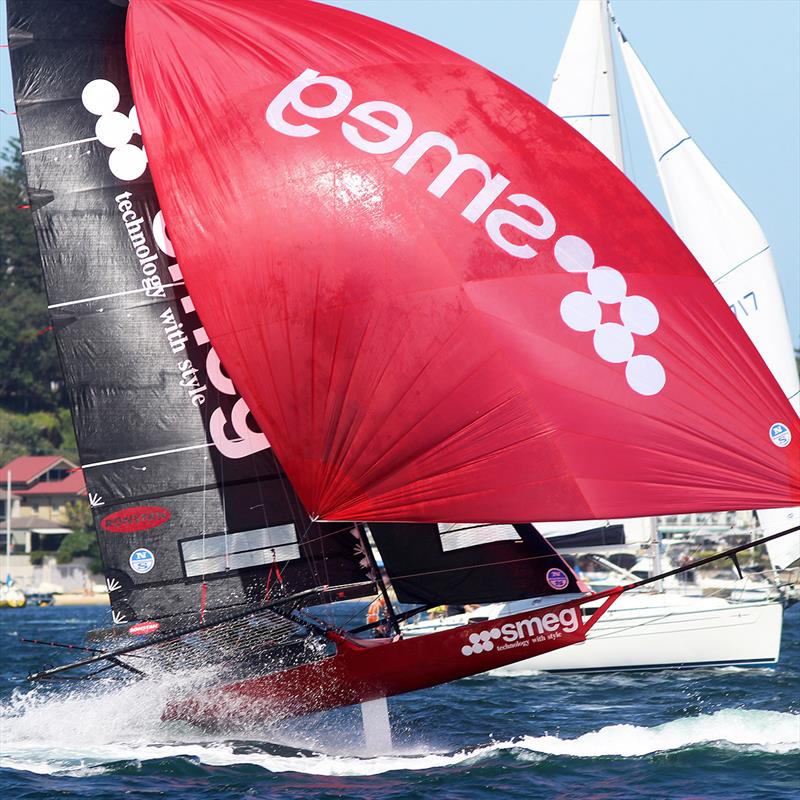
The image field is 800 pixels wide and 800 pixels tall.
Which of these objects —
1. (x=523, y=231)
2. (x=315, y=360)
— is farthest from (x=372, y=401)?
(x=523, y=231)

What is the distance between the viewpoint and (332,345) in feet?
38.7

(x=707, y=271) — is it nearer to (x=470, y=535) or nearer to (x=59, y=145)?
(x=470, y=535)

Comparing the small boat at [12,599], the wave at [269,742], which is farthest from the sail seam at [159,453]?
the small boat at [12,599]

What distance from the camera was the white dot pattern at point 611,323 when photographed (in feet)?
36.9

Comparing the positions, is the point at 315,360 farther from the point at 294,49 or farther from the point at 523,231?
the point at 294,49

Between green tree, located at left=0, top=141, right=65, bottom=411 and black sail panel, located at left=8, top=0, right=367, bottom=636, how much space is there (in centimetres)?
5890

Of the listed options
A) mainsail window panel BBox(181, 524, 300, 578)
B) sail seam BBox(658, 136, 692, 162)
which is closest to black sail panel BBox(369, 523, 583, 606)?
mainsail window panel BBox(181, 524, 300, 578)

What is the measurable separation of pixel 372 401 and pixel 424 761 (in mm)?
3055

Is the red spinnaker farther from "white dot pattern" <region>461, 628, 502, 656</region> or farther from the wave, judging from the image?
the wave

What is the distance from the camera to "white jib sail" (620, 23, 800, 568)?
21438 millimetres

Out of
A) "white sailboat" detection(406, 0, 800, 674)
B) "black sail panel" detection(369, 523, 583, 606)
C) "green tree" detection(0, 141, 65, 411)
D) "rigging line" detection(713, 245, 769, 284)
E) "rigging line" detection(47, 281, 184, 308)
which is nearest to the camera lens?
"black sail panel" detection(369, 523, 583, 606)

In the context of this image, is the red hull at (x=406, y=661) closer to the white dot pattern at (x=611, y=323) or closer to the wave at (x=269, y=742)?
the wave at (x=269, y=742)

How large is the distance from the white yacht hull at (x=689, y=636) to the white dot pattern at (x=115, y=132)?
29.1 feet

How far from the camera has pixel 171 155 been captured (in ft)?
41.0
